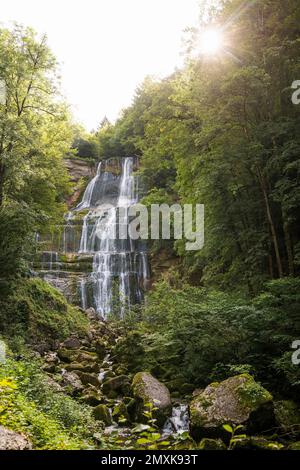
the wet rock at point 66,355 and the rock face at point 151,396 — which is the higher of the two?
the rock face at point 151,396

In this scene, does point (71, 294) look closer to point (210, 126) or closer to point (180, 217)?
point (180, 217)

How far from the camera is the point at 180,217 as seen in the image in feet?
57.8

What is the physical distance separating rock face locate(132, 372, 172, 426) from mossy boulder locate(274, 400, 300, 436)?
7.09 ft

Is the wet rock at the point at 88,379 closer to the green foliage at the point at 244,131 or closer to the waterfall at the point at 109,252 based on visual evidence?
the green foliage at the point at 244,131

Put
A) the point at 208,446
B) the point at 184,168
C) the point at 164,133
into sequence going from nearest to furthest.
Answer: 1. the point at 208,446
2. the point at 164,133
3. the point at 184,168

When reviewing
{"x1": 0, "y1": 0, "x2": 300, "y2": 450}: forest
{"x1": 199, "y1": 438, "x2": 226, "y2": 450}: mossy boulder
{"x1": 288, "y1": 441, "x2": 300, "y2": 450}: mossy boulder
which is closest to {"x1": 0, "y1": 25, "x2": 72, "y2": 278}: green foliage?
{"x1": 0, "y1": 0, "x2": 300, "y2": 450}: forest

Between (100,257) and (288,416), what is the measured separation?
19.4 m

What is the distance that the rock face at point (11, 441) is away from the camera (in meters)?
2.93

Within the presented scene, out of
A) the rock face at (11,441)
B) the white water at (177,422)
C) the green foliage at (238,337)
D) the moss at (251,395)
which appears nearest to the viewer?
the rock face at (11,441)

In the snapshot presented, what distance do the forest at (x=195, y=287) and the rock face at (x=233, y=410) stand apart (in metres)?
0.02

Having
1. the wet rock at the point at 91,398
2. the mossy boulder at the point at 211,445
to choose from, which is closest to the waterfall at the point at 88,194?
the wet rock at the point at 91,398
